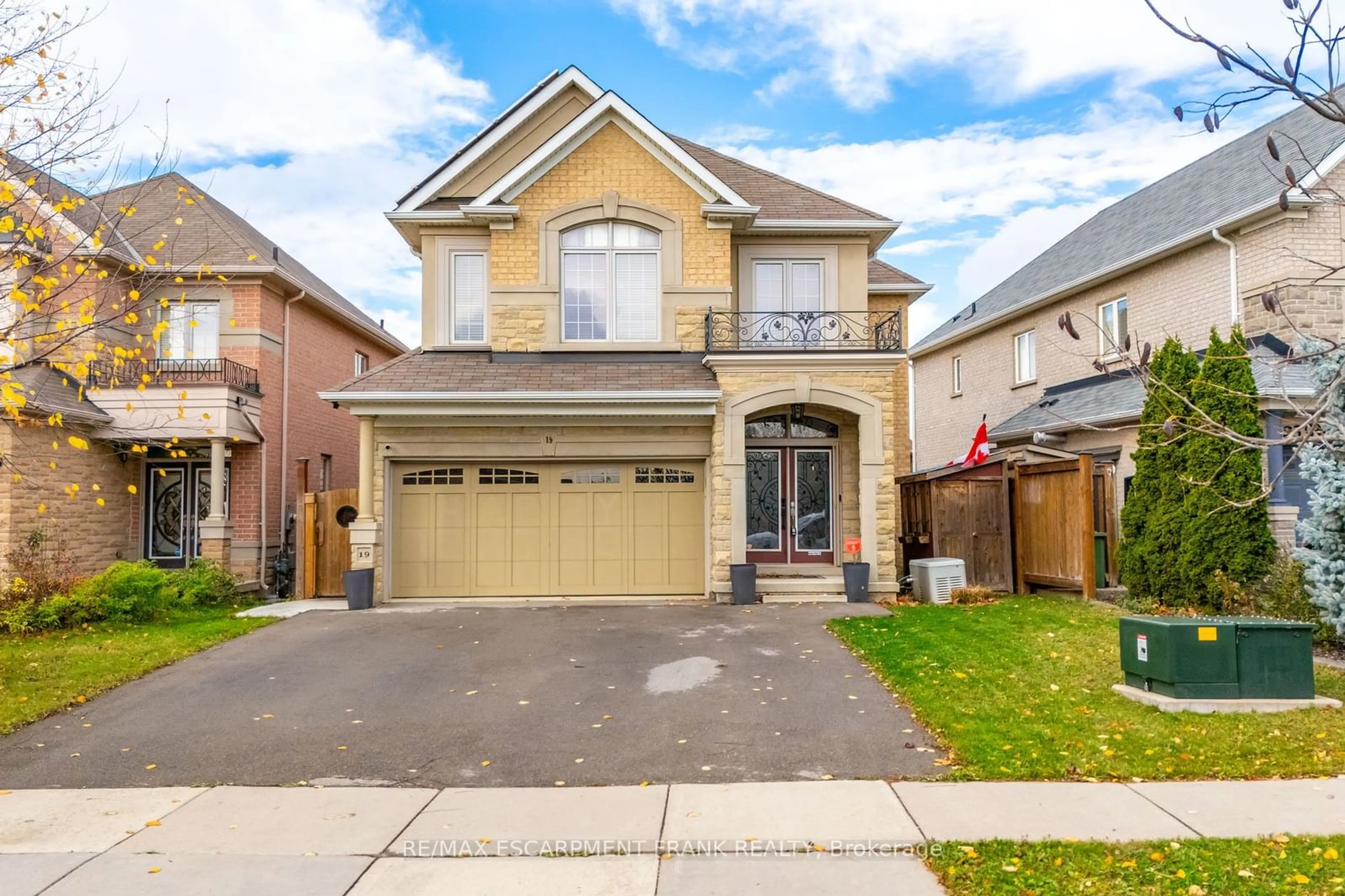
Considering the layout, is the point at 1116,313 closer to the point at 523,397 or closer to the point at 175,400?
the point at 523,397

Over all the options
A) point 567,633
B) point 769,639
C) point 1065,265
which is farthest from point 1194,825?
point 1065,265

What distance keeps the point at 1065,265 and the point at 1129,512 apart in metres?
9.80

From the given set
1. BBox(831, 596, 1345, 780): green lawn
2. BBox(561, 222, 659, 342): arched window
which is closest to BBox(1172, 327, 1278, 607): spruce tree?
BBox(831, 596, 1345, 780): green lawn

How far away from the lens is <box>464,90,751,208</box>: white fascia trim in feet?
50.3

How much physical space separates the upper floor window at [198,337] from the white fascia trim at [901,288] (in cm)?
1306

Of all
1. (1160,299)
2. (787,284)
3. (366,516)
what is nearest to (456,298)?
A: (366,516)

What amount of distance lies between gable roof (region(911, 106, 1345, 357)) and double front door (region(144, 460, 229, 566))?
18.4 meters

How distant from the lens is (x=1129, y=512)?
13.7 m

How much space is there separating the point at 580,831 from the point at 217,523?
46.8ft

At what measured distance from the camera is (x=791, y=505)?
15.8 metres

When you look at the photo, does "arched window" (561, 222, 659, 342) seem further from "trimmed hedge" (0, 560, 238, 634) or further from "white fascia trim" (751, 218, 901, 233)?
"trimmed hedge" (0, 560, 238, 634)

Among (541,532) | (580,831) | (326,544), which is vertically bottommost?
(580,831)

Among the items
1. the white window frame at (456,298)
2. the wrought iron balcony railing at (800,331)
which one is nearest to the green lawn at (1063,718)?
the wrought iron balcony railing at (800,331)

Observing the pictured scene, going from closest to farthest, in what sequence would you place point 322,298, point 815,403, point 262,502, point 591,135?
point 815,403 < point 591,135 < point 262,502 < point 322,298
